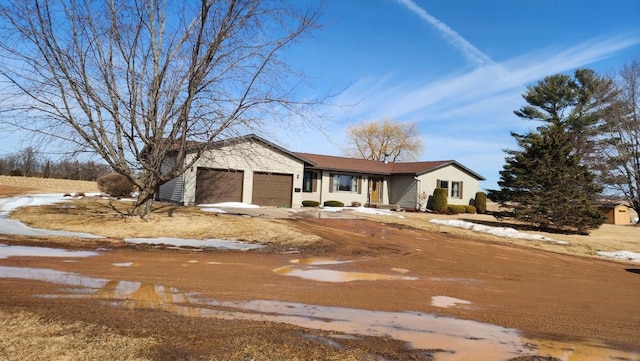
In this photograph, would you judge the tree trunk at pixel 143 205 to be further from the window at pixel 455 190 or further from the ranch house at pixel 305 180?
the window at pixel 455 190

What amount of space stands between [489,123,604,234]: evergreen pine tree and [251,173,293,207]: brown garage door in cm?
1253

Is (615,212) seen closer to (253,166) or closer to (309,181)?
(309,181)

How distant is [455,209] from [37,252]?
26699mm

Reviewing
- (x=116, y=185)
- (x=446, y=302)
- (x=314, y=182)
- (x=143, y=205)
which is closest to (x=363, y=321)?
(x=446, y=302)

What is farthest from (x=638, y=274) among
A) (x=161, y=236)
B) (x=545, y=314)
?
(x=161, y=236)

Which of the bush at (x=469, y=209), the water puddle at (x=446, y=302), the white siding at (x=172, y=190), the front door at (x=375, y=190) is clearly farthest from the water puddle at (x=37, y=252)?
the bush at (x=469, y=209)

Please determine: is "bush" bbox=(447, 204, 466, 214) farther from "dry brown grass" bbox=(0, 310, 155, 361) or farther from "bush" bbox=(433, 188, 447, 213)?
"dry brown grass" bbox=(0, 310, 155, 361)

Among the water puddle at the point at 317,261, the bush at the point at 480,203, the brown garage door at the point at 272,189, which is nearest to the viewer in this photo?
the water puddle at the point at 317,261

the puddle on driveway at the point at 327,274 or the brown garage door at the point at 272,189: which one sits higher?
the brown garage door at the point at 272,189

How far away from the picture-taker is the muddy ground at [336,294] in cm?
420

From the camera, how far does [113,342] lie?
388cm

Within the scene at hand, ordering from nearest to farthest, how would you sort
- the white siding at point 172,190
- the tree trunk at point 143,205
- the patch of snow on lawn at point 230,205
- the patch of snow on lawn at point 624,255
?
the patch of snow on lawn at point 624,255 → the tree trunk at point 143,205 → the patch of snow on lawn at point 230,205 → the white siding at point 172,190

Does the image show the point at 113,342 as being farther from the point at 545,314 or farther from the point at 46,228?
the point at 46,228

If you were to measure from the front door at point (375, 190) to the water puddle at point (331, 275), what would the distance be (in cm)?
2384
